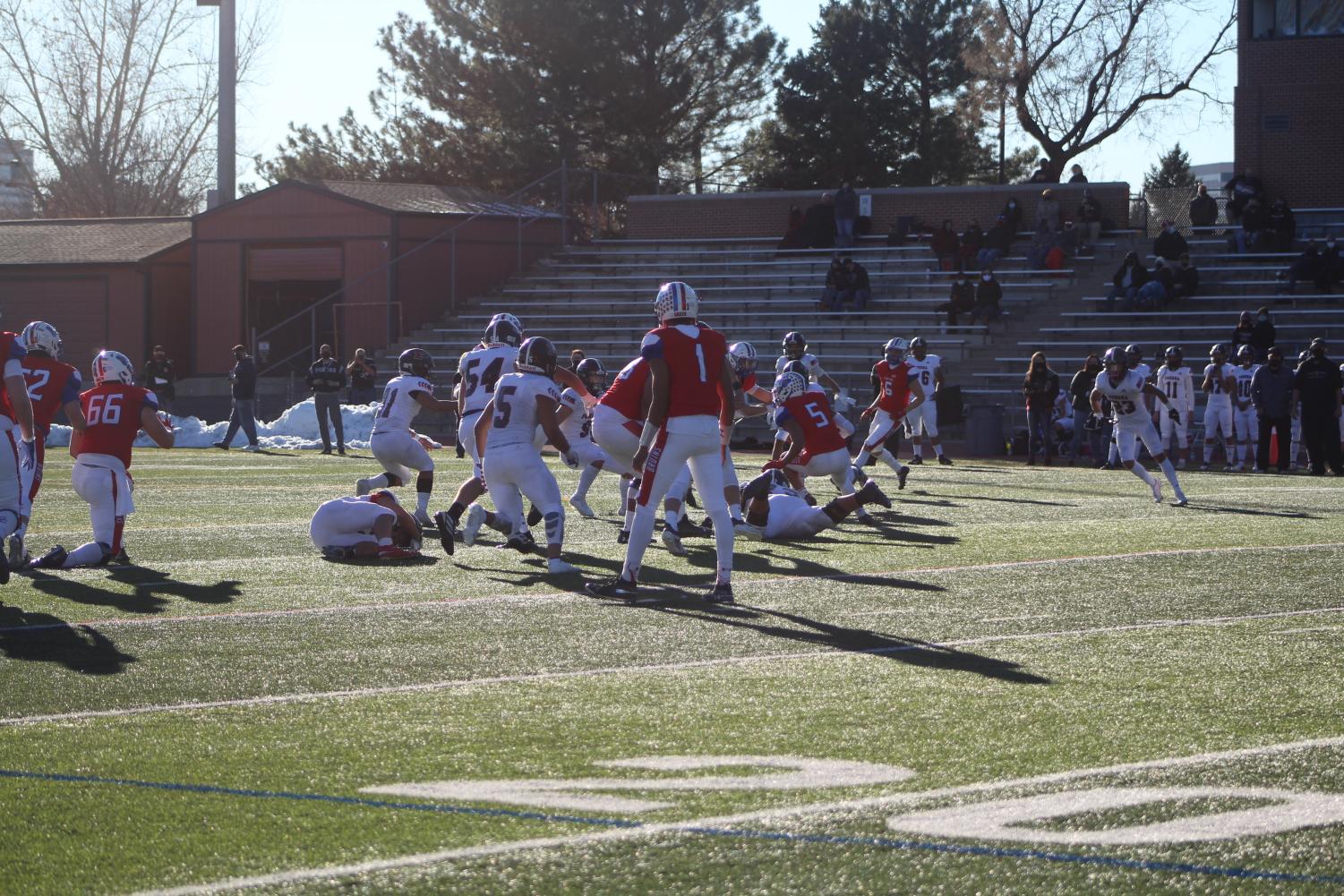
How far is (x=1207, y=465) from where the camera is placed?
2644cm

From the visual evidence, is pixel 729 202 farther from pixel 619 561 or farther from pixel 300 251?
pixel 619 561

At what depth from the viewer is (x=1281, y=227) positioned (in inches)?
1353

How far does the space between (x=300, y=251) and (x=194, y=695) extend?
1420 inches

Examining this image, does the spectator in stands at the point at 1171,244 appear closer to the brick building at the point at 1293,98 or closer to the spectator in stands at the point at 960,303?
the spectator in stands at the point at 960,303

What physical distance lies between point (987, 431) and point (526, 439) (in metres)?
18.4

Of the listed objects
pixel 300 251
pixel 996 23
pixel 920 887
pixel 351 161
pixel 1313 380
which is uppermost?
pixel 996 23

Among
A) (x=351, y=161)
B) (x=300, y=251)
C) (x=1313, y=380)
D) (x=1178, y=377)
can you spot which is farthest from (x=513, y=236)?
(x=1313, y=380)

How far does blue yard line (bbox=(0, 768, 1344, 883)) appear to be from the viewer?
15.1 ft

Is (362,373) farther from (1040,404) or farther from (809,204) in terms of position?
(809,204)

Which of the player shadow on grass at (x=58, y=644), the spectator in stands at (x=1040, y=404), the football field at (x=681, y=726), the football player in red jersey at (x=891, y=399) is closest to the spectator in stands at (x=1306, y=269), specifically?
the spectator in stands at (x=1040, y=404)

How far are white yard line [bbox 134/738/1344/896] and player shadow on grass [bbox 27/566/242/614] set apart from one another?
5664 millimetres

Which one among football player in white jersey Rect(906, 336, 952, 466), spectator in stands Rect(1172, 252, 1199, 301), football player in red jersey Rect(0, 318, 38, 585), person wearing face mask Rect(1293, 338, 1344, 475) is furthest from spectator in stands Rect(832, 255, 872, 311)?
football player in red jersey Rect(0, 318, 38, 585)

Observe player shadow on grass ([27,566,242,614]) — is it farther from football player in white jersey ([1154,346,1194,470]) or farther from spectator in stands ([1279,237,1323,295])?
spectator in stands ([1279,237,1323,295])

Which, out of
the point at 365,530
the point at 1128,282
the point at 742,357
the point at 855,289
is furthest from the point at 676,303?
the point at 855,289
